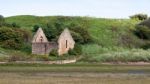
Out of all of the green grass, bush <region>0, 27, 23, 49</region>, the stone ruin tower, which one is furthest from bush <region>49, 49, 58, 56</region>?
the green grass

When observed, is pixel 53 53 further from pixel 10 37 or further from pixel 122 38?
pixel 122 38

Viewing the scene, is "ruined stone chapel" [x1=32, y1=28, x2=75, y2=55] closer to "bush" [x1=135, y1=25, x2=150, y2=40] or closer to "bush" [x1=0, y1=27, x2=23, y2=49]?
"bush" [x1=0, y1=27, x2=23, y2=49]

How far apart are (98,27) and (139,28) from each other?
7606mm

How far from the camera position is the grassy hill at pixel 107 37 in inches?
3394

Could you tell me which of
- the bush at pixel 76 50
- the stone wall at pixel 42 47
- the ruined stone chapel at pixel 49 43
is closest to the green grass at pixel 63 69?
the stone wall at pixel 42 47

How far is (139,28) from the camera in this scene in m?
108

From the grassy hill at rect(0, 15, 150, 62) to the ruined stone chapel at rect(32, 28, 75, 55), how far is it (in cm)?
287

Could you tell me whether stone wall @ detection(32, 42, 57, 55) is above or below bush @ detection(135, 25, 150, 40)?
below

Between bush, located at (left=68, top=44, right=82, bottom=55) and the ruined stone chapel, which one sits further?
bush, located at (left=68, top=44, right=82, bottom=55)

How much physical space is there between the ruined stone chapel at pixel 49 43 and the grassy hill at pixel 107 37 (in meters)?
2.87

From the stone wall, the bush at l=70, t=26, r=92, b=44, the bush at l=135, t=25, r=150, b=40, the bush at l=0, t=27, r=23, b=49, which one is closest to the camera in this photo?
the bush at l=0, t=27, r=23, b=49

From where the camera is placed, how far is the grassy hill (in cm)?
8621

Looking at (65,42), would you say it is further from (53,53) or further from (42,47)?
(53,53)

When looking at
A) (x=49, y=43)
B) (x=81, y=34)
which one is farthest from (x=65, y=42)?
(x=81, y=34)
